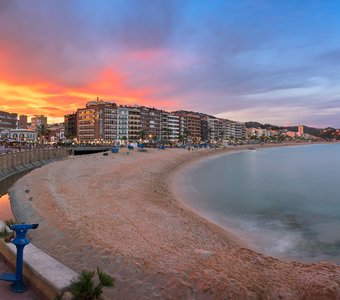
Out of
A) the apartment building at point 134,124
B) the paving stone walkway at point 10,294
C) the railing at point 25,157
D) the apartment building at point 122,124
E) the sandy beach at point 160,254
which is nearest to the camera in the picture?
the paving stone walkway at point 10,294

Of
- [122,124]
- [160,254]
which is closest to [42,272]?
[160,254]

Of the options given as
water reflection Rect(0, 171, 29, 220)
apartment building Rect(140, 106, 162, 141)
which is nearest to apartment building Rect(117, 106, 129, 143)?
apartment building Rect(140, 106, 162, 141)

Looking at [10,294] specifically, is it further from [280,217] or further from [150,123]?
[150,123]

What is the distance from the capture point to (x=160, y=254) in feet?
40.2

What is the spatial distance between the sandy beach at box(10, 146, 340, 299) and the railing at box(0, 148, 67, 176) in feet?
84.3

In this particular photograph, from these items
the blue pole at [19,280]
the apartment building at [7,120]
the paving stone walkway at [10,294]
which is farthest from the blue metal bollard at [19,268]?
the apartment building at [7,120]

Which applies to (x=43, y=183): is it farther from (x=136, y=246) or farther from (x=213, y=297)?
(x=213, y=297)

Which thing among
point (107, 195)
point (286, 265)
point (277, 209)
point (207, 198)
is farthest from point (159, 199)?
point (286, 265)

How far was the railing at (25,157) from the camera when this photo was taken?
151 ft

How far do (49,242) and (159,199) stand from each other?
14162 mm

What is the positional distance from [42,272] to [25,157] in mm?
56834

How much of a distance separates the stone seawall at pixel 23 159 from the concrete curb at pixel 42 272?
36376mm

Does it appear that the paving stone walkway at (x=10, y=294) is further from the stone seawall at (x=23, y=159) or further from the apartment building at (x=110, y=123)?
the apartment building at (x=110, y=123)

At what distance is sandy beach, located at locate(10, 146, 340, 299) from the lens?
9070 millimetres
